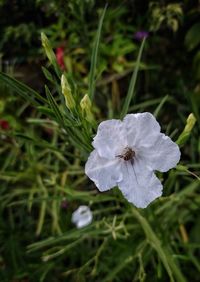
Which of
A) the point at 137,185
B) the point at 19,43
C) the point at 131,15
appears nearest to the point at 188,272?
the point at 137,185

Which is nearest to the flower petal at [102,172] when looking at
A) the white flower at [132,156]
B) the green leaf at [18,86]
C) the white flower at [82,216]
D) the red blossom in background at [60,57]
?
the white flower at [132,156]

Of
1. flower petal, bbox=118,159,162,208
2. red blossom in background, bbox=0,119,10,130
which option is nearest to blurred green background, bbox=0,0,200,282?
red blossom in background, bbox=0,119,10,130

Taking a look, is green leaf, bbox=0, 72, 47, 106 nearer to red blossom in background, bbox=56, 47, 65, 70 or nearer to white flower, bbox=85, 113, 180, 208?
white flower, bbox=85, 113, 180, 208

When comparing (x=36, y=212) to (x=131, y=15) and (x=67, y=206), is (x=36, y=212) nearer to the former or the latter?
(x=67, y=206)

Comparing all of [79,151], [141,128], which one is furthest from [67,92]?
[79,151]

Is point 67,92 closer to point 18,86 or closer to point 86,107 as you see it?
point 86,107
